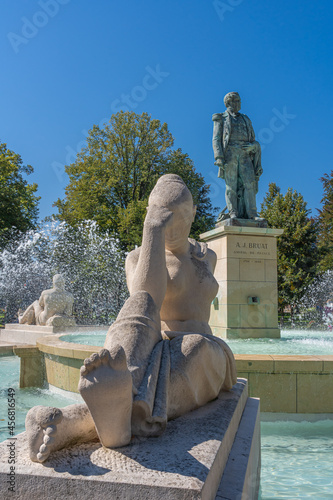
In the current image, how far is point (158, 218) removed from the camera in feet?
9.50

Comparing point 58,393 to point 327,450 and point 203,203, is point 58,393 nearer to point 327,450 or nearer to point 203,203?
point 327,450

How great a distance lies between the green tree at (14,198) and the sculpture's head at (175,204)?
22.9 m

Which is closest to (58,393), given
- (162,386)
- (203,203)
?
(162,386)

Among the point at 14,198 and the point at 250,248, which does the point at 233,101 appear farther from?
the point at 14,198

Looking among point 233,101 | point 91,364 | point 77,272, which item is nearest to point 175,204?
point 91,364

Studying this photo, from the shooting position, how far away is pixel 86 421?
200 centimetres

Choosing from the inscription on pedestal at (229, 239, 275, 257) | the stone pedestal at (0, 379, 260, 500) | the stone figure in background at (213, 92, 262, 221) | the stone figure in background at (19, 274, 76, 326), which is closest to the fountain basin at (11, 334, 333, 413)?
the stone pedestal at (0, 379, 260, 500)

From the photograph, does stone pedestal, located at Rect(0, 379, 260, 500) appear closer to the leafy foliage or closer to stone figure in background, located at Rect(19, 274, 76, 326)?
stone figure in background, located at Rect(19, 274, 76, 326)

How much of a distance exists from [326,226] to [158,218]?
24.2 meters

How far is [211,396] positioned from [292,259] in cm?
2091

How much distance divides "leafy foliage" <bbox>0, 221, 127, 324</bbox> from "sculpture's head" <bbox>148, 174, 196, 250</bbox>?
17905 millimetres

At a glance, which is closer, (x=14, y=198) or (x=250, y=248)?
(x=250, y=248)

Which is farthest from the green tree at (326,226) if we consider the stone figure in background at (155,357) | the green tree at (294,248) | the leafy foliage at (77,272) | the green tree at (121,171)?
the stone figure in background at (155,357)

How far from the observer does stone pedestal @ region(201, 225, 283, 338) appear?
926 centimetres
